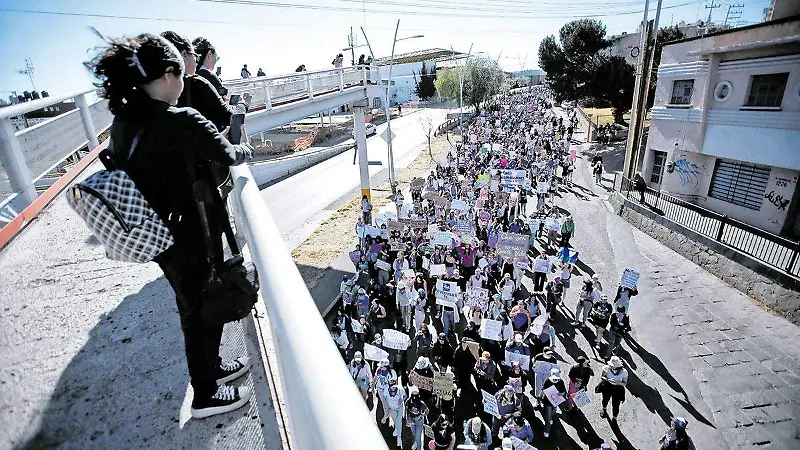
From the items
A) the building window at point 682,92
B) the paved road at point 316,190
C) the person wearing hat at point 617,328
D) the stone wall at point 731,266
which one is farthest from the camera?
the paved road at point 316,190

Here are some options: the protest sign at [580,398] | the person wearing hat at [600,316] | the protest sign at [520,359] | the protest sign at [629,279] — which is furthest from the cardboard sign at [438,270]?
the protest sign at [629,279]

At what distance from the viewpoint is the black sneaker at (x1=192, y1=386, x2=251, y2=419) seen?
6.55 ft

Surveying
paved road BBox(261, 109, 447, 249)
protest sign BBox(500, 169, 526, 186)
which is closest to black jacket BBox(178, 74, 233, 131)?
paved road BBox(261, 109, 447, 249)

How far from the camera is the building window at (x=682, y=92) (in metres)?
18.3

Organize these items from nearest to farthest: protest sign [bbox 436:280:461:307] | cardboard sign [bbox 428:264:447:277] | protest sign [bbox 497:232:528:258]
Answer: protest sign [bbox 436:280:461:307] < cardboard sign [bbox 428:264:447:277] < protest sign [bbox 497:232:528:258]

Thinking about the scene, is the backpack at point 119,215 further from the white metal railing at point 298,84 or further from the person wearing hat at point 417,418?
the white metal railing at point 298,84

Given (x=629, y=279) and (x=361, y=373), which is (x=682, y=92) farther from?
(x=361, y=373)

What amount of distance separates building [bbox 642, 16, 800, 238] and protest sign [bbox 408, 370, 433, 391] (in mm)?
15425

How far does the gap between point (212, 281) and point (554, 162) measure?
24792 millimetres

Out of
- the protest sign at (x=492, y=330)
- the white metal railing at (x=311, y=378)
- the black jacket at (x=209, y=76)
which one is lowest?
the protest sign at (x=492, y=330)

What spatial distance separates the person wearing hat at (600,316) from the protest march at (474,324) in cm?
2

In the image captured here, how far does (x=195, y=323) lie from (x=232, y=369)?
→ 0.41 metres

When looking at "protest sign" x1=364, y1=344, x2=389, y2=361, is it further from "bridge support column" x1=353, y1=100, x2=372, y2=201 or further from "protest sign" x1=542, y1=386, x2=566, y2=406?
"bridge support column" x1=353, y1=100, x2=372, y2=201

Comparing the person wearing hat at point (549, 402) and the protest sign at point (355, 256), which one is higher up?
the protest sign at point (355, 256)
